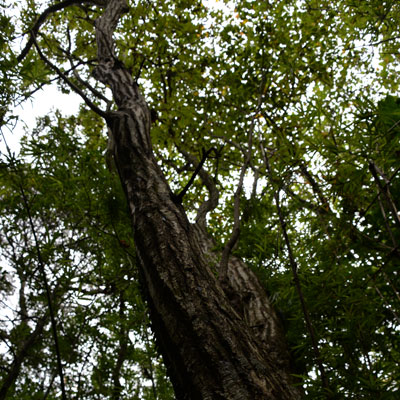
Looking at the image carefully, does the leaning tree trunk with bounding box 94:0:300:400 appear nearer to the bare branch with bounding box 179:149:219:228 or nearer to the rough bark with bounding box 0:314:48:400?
the bare branch with bounding box 179:149:219:228

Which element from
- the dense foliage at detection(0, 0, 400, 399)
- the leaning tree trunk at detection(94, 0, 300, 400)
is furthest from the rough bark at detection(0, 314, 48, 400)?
the leaning tree trunk at detection(94, 0, 300, 400)

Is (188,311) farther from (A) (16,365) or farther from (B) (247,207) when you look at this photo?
(A) (16,365)

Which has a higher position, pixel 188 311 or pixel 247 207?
pixel 247 207

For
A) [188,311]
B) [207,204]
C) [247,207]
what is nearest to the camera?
[188,311]

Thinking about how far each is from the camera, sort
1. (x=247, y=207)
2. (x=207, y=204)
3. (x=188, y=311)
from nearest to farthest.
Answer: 1. (x=188, y=311)
2. (x=247, y=207)
3. (x=207, y=204)

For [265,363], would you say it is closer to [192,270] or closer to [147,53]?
[192,270]

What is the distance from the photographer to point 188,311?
1225 mm

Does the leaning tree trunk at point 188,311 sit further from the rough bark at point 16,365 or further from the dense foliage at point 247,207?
the rough bark at point 16,365

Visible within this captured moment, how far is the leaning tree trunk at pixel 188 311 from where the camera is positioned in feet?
3.50

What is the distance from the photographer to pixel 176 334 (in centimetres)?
120

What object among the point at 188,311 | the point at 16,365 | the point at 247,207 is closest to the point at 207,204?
the point at 247,207

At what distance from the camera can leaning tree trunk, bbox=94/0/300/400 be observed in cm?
107

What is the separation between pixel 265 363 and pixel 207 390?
275mm

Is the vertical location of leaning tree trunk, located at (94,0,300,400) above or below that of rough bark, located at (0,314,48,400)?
below
